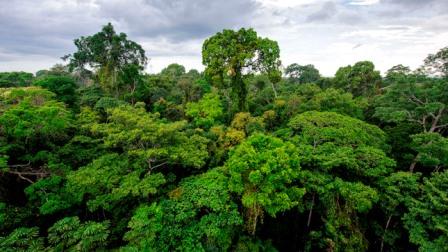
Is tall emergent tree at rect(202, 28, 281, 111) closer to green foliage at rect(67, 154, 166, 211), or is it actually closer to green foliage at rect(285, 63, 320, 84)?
green foliage at rect(67, 154, 166, 211)

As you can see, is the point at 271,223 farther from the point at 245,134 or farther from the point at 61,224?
the point at 61,224

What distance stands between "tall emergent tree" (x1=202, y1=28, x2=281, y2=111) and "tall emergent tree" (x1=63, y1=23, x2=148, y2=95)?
287 inches

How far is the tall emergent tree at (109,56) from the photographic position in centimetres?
1947

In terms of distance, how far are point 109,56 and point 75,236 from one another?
15970 mm

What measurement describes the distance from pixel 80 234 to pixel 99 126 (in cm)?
499

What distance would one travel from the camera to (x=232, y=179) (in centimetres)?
988

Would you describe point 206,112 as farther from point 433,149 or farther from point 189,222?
point 433,149

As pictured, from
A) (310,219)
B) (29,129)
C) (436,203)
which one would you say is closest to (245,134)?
(310,219)

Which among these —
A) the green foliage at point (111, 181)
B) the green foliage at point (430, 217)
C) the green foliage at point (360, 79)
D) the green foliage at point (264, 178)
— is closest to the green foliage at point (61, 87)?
the green foliage at point (111, 181)

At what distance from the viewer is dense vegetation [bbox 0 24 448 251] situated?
9188 mm

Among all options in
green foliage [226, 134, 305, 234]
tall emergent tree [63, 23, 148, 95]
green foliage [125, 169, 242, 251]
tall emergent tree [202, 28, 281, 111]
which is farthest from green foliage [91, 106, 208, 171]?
tall emergent tree [63, 23, 148, 95]

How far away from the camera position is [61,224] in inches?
337

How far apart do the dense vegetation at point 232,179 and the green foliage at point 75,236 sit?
5cm

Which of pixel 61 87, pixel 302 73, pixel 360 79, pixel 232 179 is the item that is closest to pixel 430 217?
pixel 232 179
